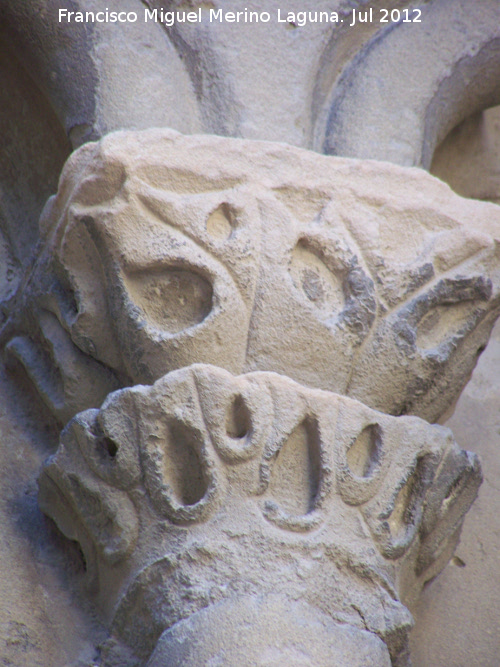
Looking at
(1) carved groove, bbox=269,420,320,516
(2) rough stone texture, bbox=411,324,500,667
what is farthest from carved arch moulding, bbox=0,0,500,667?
(2) rough stone texture, bbox=411,324,500,667

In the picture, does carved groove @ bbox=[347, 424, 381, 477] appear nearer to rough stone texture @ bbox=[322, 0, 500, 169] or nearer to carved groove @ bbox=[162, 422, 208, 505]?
carved groove @ bbox=[162, 422, 208, 505]

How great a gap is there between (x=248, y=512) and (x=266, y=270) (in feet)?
1.14

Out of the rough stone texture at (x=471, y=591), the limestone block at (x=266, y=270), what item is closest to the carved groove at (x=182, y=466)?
the limestone block at (x=266, y=270)

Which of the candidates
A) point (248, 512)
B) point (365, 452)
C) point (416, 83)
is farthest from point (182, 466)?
point (416, 83)

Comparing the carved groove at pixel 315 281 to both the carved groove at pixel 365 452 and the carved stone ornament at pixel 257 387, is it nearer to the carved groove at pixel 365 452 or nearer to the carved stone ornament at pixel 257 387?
the carved stone ornament at pixel 257 387

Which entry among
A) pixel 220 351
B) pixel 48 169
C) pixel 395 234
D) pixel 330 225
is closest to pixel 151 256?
pixel 220 351

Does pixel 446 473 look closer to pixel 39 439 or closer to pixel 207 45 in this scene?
pixel 39 439

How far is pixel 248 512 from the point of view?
3.01ft

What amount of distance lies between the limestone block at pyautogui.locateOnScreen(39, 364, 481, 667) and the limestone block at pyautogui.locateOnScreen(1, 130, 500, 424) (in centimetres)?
8

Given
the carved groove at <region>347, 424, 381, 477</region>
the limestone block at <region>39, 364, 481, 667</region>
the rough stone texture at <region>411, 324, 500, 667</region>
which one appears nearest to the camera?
the limestone block at <region>39, 364, 481, 667</region>

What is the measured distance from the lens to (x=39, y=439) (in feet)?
4.27

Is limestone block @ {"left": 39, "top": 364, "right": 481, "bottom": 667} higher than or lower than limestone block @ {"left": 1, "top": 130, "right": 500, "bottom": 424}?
lower

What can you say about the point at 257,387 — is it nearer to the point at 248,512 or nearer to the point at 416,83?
the point at 248,512

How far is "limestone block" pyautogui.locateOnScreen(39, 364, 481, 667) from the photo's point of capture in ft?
2.84
